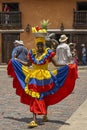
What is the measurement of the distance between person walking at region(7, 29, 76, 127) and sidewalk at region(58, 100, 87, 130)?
19.6 inches

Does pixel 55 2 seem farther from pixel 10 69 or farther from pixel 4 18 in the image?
pixel 10 69

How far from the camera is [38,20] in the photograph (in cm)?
3394

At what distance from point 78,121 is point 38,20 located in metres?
25.5

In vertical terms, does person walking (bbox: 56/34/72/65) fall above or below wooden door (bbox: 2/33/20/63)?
above

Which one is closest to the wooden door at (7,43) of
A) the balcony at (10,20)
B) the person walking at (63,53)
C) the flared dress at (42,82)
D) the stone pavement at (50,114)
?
the balcony at (10,20)

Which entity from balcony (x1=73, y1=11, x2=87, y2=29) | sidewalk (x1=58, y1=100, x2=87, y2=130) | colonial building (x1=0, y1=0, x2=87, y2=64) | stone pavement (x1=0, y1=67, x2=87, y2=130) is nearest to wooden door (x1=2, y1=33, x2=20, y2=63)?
colonial building (x1=0, y1=0, x2=87, y2=64)

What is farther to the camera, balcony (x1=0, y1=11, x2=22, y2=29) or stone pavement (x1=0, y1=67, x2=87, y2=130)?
balcony (x1=0, y1=11, x2=22, y2=29)

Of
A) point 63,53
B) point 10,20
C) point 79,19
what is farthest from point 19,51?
point 10,20

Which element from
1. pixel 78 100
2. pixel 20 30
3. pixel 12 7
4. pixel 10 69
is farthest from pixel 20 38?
pixel 10 69

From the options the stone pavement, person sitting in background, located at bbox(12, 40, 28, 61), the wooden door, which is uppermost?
person sitting in background, located at bbox(12, 40, 28, 61)

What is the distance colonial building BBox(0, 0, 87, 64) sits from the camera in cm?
3325

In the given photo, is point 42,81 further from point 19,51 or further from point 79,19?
point 79,19

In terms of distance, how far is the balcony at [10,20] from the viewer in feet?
111

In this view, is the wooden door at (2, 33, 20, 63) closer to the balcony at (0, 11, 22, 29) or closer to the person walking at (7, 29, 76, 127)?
the balcony at (0, 11, 22, 29)
